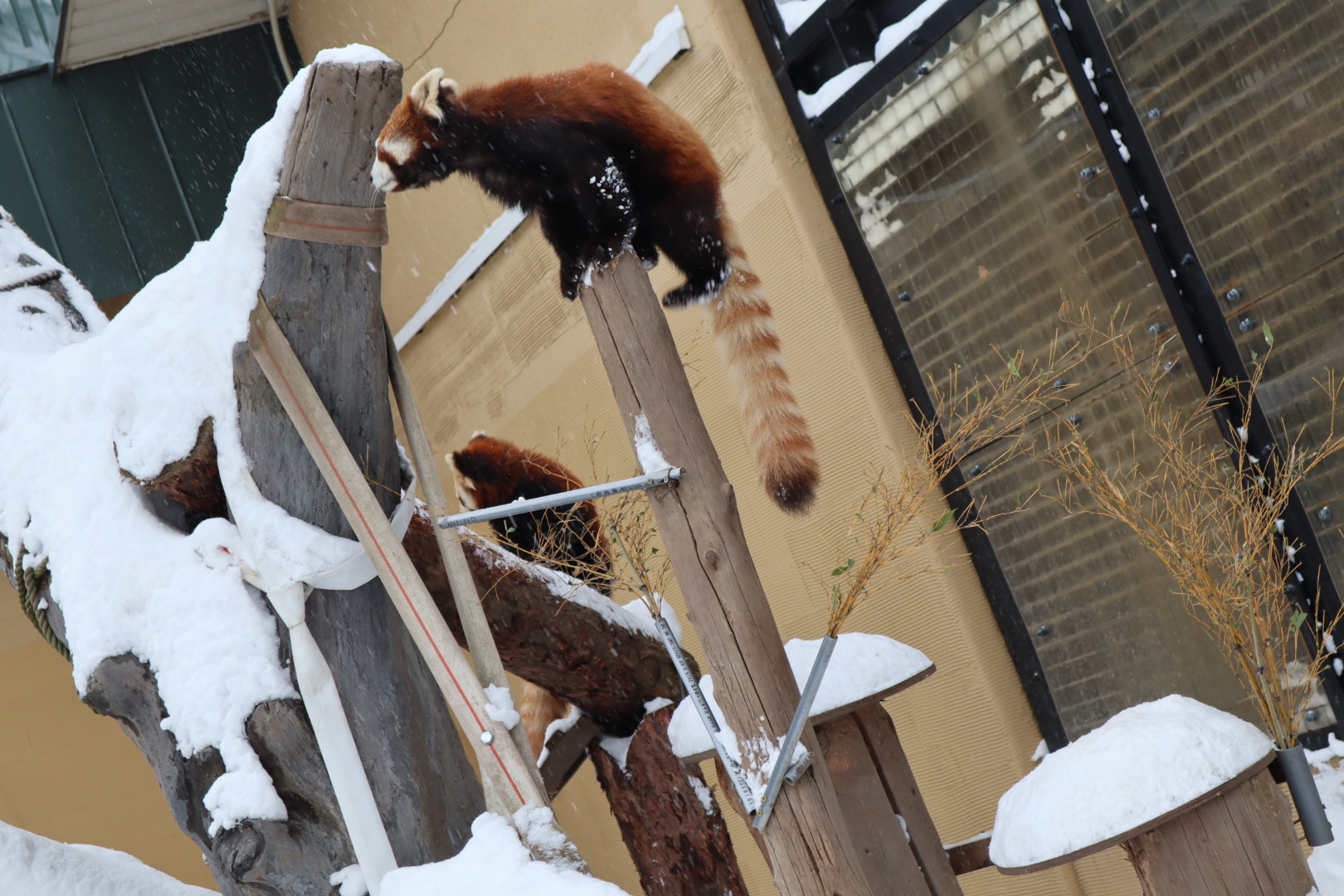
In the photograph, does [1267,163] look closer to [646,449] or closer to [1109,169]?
[1109,169]

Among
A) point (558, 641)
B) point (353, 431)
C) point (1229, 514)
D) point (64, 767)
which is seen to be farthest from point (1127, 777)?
point (64, 767)

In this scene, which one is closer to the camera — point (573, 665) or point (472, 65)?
point (573, 665)

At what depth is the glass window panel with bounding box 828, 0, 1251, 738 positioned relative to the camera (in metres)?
2.77

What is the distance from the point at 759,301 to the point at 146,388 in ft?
3.46

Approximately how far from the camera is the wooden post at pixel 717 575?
63.6 inches

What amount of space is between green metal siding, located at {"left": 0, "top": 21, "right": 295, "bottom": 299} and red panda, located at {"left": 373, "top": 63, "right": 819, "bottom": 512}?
4.14m

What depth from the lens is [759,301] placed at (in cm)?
193

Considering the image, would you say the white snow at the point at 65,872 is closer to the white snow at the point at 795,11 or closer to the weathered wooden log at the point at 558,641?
the weathered wooden log at the point at 558,641

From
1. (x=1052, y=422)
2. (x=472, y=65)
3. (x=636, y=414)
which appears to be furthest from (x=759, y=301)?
(x=472, y=65)

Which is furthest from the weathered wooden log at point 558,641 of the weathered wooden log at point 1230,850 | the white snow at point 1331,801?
the white snow at point 1331,801

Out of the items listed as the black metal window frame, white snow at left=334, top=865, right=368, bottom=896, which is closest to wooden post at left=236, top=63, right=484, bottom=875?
white snow at left=334, top=865, right=368, bottom=896

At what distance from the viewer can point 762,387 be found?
1.90m

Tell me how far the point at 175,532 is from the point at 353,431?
1.18ft

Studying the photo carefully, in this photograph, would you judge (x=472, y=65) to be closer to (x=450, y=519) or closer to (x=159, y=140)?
(x=159, y=140)
